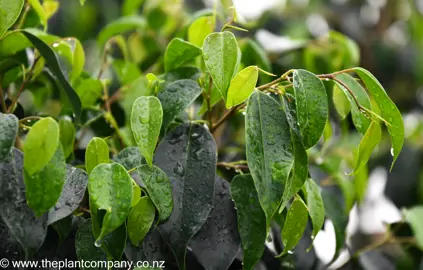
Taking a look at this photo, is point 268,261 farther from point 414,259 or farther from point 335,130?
point 335,130

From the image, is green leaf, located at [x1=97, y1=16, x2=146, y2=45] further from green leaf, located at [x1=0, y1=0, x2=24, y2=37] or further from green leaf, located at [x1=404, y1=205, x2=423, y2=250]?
green leaf, located at [x1=404, y1=205, x2=423, y2=250]

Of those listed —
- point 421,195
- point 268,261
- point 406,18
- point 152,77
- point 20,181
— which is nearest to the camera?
point 20,181

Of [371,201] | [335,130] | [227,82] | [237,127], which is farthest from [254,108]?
[371,201]

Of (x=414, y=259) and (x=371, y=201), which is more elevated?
(x=414, y=259)

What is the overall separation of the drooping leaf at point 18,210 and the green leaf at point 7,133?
0.10 ft

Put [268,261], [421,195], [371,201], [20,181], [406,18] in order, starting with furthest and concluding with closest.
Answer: [406,18]
[371,201]
[421,195]
[268,261]
[20,181]

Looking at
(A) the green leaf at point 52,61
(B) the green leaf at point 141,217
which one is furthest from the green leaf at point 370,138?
(A) the green leaf at point 52,61

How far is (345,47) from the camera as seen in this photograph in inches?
47.8

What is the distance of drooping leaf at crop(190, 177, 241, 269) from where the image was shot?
70 centimetres

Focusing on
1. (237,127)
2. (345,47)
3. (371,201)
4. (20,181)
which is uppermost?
(20,181)

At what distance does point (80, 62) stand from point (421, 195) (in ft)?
3.50

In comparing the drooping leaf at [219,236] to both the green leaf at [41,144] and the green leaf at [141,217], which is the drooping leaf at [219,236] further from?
the green leaf at [41,144]

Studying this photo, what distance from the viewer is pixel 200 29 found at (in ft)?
2.89
